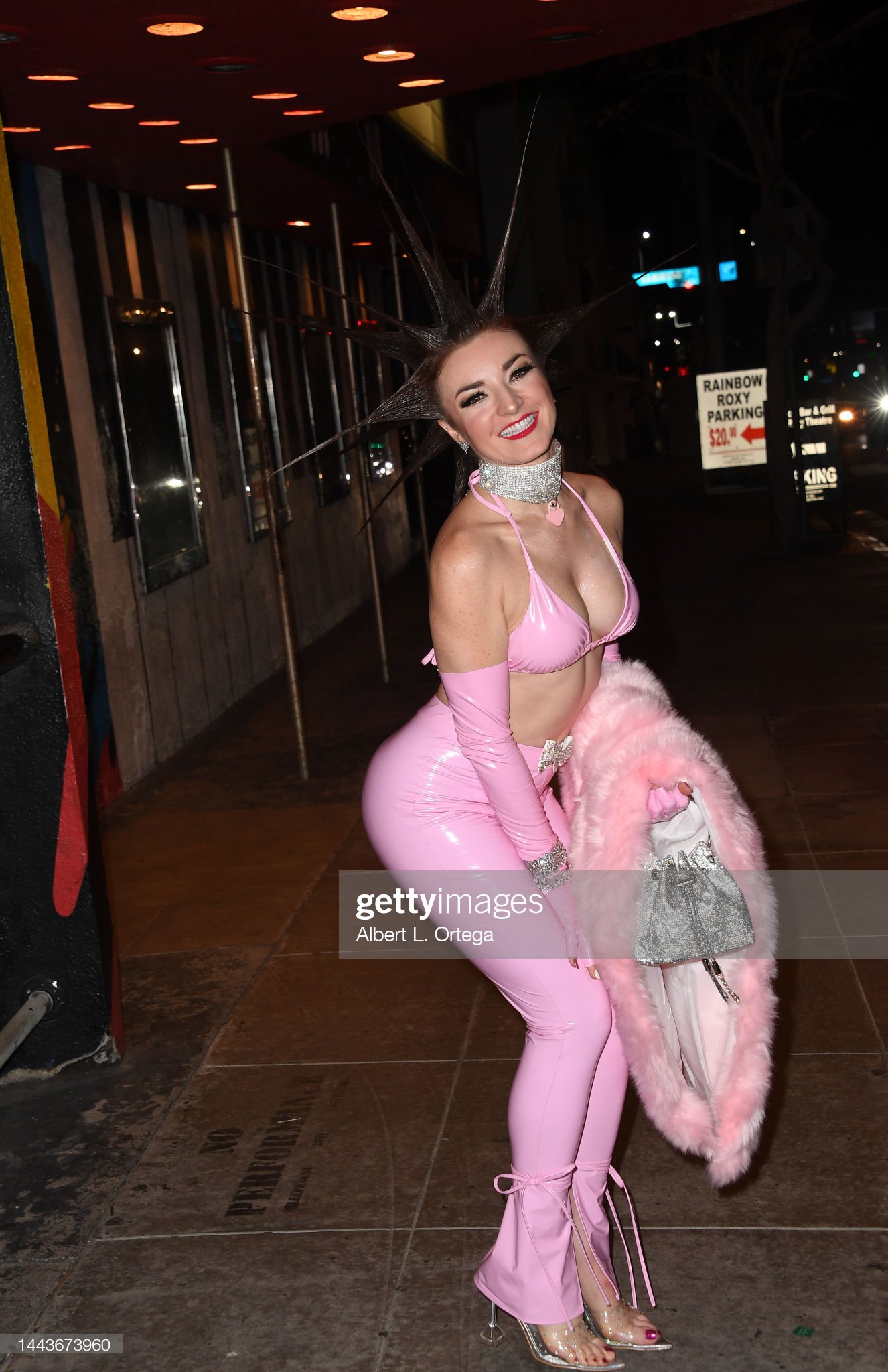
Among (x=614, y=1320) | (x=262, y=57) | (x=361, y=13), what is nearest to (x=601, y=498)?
(x=614, y=1320)

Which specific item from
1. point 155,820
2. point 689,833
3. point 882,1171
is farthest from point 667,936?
point 155,820

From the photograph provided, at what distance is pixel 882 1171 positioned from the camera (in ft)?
11.4

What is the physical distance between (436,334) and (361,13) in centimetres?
274

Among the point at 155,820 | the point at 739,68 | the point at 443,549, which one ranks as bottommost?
the point at 155,820

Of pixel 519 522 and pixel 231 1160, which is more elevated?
pixel 519 522

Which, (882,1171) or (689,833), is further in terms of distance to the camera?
(882,1171)

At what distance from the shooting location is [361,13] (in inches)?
200

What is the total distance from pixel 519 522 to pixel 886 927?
9.37 feet

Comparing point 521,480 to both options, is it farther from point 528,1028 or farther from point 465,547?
point 528,1028

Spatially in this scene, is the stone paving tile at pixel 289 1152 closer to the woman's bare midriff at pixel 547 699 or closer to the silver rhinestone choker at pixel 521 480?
the woman's bare midriff at pixel 547 699

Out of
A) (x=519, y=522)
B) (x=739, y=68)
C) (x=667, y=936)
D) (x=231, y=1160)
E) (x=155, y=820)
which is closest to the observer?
(x=667, y=936)

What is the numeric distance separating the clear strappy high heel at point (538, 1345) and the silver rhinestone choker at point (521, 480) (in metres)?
1.72

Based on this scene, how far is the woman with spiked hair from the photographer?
9.06ft

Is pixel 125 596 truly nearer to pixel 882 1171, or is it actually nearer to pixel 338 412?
pixel 882 1171
